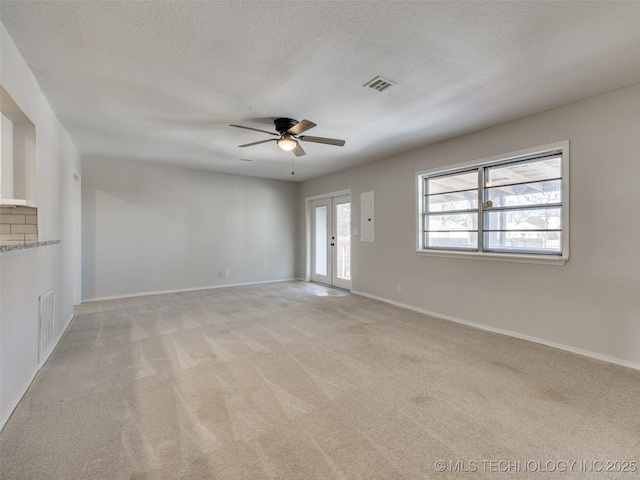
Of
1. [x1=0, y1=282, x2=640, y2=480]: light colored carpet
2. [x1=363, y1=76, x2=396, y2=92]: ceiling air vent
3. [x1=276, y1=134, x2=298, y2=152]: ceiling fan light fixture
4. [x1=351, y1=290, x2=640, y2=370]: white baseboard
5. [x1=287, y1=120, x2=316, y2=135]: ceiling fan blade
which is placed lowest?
[x1=0, y1=282, x2=640, y2=480]: light colored carpet

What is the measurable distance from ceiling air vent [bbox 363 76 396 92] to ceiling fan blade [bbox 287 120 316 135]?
26.5 inches

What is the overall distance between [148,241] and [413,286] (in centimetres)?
513

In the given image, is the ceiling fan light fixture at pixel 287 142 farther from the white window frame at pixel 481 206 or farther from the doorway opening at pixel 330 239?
the doorway opening at pixel 330 239

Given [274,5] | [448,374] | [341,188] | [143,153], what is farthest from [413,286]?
[143,153]

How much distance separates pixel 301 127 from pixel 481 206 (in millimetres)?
2623

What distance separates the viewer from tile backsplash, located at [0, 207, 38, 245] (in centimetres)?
240

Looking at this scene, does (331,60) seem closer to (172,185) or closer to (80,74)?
(80,74)

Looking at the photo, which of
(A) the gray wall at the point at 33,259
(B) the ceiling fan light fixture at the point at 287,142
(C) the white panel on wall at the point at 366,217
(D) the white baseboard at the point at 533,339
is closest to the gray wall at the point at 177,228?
(A) the gray wall at the point at 33,259

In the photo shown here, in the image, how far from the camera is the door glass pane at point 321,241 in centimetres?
718

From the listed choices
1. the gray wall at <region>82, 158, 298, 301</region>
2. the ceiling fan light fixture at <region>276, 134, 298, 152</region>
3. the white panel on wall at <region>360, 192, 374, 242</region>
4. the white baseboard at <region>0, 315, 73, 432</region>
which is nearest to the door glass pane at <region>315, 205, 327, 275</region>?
the gray wall at <region>82, 158, 298, 301</region>

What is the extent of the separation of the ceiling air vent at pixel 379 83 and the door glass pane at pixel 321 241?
444 cm

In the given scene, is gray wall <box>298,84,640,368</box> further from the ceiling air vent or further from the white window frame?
the ceiling air vent

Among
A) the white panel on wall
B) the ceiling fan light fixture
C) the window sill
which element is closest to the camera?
the window sill

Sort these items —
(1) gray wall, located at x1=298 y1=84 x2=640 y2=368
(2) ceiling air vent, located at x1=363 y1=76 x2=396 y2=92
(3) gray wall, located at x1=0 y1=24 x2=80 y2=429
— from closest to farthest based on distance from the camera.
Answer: (3) gray wall, located at x1=0 y1=24 x2=80 y2=429 → (2) ceiling air vent, located at x1=363 y1=76 x2=396 y2=92 → (1) gray wall, located at x1=298 y1=84 x2=640 y2=368
